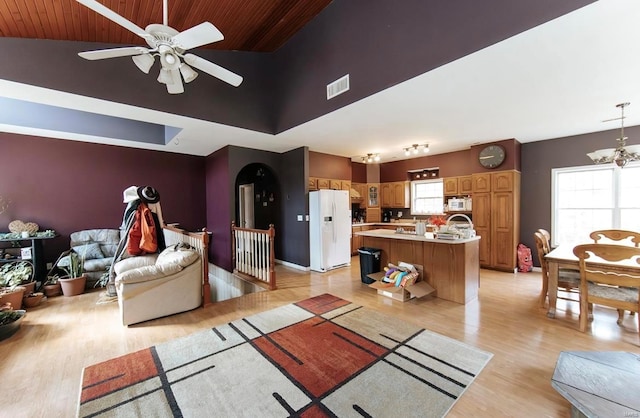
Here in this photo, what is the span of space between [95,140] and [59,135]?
53cm

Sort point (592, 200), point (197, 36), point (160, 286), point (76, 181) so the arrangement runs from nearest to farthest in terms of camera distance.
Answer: point (197, 36) < point (160, 286) < point (592, 200) < point (76, 181)

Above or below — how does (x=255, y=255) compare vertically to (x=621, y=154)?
below

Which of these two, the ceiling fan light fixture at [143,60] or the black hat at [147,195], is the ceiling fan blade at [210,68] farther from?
the black hat at [147,195]

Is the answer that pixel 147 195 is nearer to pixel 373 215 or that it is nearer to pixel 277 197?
pixel 277 197

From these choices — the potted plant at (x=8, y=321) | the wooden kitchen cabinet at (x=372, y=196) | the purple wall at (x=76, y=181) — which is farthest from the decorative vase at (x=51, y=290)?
the wooden kitchen cabinet at (x=372, y=196)

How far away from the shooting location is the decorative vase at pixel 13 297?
11.1 ft

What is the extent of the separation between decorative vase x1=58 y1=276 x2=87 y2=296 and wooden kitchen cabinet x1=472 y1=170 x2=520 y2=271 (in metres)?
7.64

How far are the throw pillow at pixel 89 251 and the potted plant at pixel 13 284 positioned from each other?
0.68 metres

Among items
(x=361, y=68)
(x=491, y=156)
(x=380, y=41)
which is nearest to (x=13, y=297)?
(x=361, y=68)

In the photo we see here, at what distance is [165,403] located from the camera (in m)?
1.91

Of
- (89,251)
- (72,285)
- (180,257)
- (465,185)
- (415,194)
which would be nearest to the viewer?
(180,257)

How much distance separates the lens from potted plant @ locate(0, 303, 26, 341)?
285 cm

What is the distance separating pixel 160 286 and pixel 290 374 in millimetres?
2149

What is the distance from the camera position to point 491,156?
555 cm
